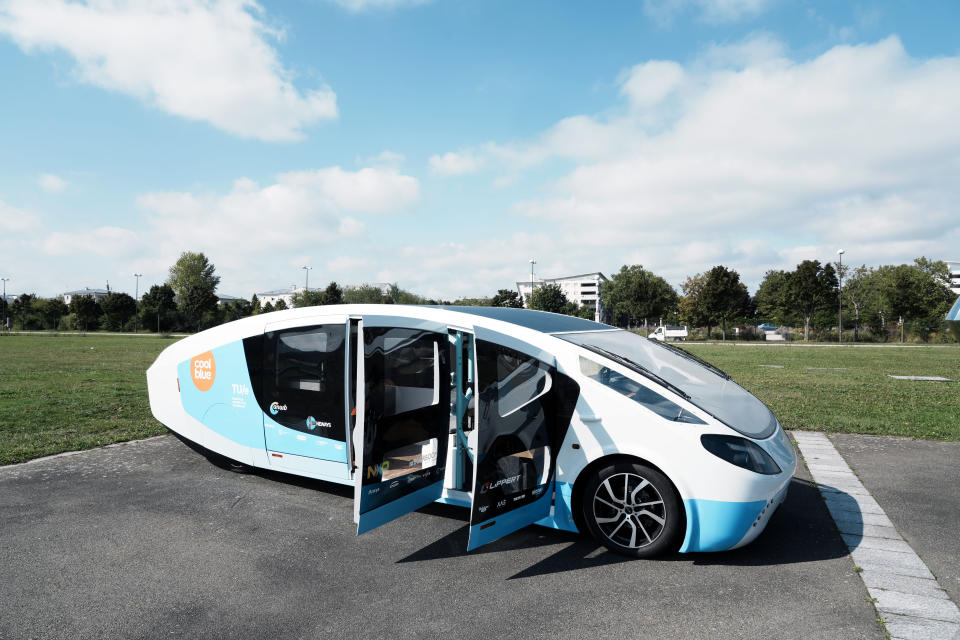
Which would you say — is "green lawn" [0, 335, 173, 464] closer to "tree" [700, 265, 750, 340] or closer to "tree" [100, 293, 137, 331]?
"tree" [700, 265, 750, 340]

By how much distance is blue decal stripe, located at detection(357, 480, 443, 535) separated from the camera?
3518mm

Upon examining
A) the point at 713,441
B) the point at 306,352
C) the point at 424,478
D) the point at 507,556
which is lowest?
the point at 507,556

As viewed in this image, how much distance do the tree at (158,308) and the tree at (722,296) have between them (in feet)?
183

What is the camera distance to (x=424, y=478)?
407 cm

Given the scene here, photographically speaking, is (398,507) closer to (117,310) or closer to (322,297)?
(117,310)

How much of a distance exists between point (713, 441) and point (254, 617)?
2878mm

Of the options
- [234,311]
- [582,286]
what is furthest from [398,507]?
[582,286]

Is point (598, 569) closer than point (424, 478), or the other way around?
point (598, 569)

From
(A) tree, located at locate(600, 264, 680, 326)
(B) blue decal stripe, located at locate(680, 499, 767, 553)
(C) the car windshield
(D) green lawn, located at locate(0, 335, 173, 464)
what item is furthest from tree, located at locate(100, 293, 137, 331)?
(B) blue decal stripe, located at locate(680, 499, 767, 553)

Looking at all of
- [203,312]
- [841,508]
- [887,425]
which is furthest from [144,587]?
[203,312]

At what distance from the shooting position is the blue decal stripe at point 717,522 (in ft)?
11.2

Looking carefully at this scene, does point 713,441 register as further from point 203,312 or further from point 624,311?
point 624,311

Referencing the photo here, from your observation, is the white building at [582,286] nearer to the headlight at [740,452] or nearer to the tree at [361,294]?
the tree at [361,294]

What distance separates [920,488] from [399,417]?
4980 millimetres
